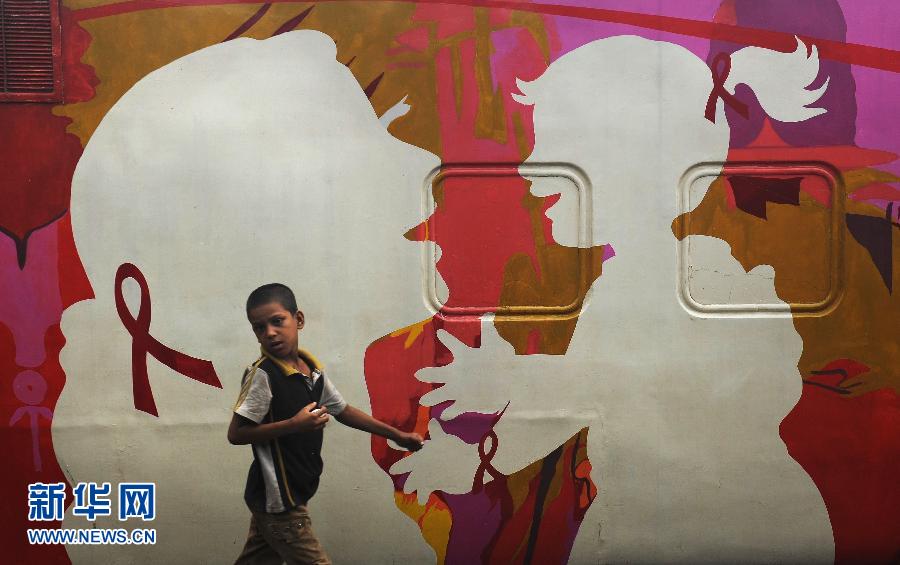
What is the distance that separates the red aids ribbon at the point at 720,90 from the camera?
3.29 m

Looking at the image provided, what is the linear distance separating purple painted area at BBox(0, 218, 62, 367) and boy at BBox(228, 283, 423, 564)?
3.11ft

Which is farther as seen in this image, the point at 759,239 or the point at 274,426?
the point at 759,239

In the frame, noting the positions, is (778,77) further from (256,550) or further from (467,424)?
(256,550)

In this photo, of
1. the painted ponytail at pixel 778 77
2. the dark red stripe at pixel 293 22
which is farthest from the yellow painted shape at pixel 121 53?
the painted ponytail at pixel 778 77

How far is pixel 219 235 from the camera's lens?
3246 millimetres

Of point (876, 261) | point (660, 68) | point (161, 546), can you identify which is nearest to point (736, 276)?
point (876, 261)

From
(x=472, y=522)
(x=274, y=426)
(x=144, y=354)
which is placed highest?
(x=144, y=354)

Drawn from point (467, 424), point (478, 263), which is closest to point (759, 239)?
point (478, 263)

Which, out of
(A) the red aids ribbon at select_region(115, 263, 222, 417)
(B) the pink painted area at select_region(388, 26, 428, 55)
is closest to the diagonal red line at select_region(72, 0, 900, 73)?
(B) the pink painted area at select_region(388, 26, 428, 55)

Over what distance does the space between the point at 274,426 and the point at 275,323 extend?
33 centimetres

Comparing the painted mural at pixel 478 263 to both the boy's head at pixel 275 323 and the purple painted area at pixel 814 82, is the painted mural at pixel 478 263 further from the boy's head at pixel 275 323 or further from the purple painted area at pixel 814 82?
the boy's head at pixel 275 323

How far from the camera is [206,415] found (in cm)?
328

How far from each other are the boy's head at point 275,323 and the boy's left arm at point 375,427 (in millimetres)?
321

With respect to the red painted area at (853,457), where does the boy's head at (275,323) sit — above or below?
above
